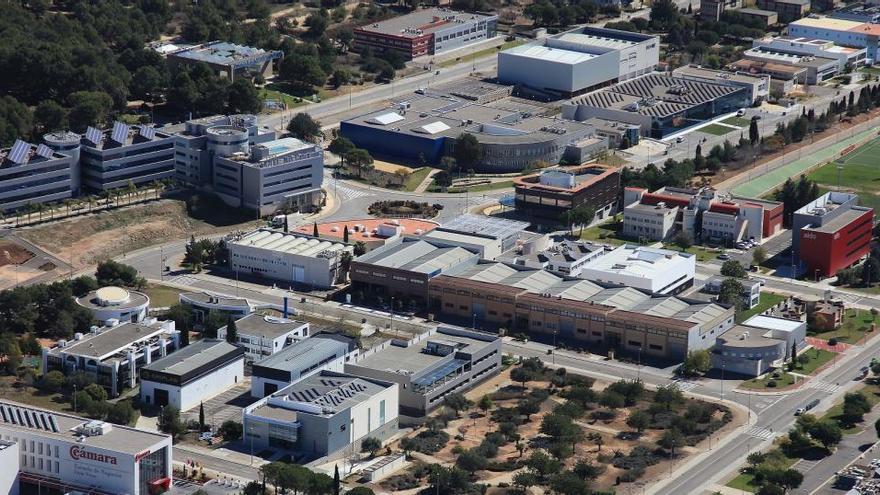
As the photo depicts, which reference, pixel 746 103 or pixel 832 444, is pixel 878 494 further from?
pixel 746 103

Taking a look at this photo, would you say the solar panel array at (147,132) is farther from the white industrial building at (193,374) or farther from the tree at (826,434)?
the tree at (826,434)

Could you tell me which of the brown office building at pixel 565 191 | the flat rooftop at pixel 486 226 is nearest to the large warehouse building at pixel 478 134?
the brown office building at pixel 565 191

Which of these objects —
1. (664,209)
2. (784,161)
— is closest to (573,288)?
(664,209)

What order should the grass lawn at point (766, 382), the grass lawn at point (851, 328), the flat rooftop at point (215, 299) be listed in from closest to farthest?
the grass lawn at point (766, 382) < the flat rooftop at point (215, 299) < the grass lawn at point (851, 328)

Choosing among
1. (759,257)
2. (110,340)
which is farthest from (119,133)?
(759,257)

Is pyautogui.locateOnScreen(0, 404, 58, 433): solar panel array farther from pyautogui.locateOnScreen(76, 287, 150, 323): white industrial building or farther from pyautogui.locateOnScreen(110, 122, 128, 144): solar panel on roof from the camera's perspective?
pyautogui.locateOnScreen(110, 122, 128, 144): solar panel on roof

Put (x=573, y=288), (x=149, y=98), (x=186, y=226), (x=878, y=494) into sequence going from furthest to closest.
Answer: (x=149, y=98) → (x=186, y=226) → (x=573, y=288) → (x=878, y=494)

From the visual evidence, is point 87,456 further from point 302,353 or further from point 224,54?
point 224,54
